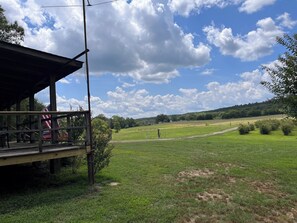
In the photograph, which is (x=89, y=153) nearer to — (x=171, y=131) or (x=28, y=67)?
(x=28, y=67)

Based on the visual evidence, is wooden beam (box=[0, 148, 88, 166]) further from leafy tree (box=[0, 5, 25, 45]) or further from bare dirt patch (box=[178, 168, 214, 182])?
leafy tree (box=[0, 5, 25, 45])

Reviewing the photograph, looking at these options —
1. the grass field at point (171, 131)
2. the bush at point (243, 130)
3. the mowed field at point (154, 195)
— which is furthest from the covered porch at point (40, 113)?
the bush at point (243, 130)

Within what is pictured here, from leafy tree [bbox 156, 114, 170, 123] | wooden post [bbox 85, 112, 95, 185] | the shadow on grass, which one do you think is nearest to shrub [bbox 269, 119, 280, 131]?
the shadow on grass

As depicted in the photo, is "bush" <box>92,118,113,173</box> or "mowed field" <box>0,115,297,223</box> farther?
"bush" <box>92,118,113,173</box>

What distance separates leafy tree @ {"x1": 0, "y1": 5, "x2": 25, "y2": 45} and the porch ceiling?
797 cm

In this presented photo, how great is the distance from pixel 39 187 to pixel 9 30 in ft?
52.8

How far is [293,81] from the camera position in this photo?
9.51 metres

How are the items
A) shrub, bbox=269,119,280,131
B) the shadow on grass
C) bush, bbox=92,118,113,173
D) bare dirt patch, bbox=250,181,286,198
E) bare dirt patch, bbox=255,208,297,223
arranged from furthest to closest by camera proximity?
shrub, bbox=269,119,280,131 → bush, bbox=92,118,113,173 → bare dirt patch, bbox=250,181,286,198 → the shadow on grass → bare dirt patch, bbox=255,208,297,223

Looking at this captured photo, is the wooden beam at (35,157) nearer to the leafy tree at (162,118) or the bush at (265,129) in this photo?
the bush at (265,129)

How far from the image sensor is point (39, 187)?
8.20 meters

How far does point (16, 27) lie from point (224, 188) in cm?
1876

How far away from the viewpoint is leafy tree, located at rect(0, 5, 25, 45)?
19906 mm

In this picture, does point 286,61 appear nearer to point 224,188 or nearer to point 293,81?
point 293,81

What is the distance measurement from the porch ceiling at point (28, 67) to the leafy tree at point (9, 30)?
26.2ft
